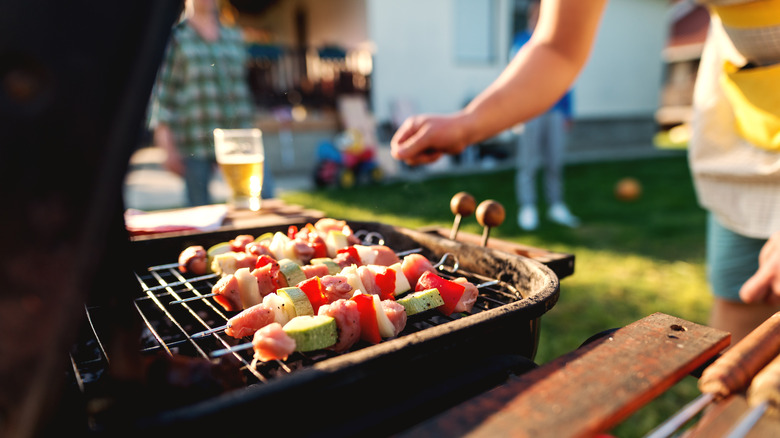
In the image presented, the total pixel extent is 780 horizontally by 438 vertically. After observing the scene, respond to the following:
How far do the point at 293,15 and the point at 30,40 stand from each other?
46.5 ft

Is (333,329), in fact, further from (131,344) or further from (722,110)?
(722,110)

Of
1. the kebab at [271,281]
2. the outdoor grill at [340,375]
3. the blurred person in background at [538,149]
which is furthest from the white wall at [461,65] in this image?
the outdoor grill at [340,375]

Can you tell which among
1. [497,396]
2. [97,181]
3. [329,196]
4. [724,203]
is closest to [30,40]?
[97,181]

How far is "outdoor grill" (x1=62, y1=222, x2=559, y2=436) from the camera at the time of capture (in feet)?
2.13

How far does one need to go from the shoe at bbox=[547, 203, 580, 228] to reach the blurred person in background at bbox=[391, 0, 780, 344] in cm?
403

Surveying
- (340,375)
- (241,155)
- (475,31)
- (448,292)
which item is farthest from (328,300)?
(475,31)

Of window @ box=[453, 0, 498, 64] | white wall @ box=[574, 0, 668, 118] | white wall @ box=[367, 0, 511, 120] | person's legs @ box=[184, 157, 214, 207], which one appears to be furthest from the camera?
white wall @ box=[574, 0, 668, 118]

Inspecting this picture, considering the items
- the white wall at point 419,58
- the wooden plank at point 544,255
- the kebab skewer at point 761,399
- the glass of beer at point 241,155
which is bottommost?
the wooden plank at point 544,255

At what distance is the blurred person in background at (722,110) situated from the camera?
1479 mm

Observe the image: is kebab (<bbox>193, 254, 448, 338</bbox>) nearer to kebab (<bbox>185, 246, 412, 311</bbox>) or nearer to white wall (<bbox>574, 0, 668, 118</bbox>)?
kebab (<bbox>185, 246, 412, 311</bbox>)

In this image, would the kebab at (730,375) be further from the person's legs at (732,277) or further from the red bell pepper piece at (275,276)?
the person's legs at (732,277)

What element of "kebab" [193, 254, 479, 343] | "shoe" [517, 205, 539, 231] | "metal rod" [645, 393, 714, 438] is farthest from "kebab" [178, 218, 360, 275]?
"shoe" [517, 205, 539, 231]

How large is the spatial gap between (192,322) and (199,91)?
2571mm

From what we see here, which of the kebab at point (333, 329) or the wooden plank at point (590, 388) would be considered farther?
the kebab at point (333, 329)
